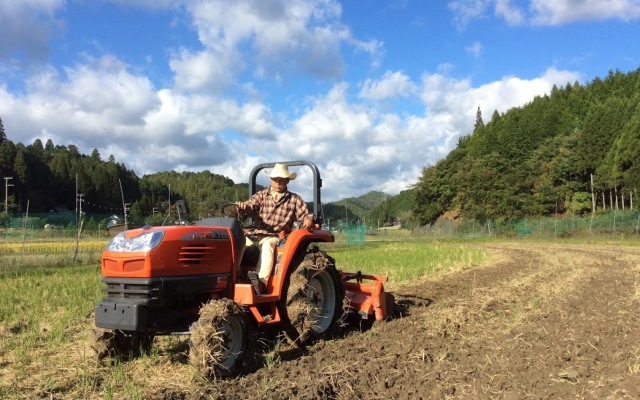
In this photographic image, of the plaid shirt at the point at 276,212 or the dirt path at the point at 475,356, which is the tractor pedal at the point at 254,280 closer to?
the dirt path at the point at 475,356

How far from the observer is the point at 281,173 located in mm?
6105

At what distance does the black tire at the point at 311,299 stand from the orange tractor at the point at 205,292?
11 millimetres

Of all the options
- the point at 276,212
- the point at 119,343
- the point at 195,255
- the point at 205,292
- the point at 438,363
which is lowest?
the point at 438,363

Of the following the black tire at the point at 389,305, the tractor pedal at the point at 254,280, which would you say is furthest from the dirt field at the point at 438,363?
the tractor pedal at the point at 254,280

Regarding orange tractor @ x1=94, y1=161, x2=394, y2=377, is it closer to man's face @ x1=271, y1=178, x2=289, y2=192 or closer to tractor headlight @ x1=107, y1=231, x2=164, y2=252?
tractor headlight @ x1=107, y1=231, x2=164, y2=252

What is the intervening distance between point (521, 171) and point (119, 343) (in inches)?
2513

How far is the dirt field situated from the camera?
165 inches

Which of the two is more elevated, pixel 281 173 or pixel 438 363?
pixel 281 173

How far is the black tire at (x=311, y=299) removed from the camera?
547 cm

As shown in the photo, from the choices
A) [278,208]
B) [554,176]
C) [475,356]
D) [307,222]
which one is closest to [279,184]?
[278,208]

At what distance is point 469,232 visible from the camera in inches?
1834

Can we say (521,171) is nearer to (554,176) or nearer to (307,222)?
(554,176)

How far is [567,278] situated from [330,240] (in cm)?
773

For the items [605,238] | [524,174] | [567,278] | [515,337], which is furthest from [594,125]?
[515,337]
